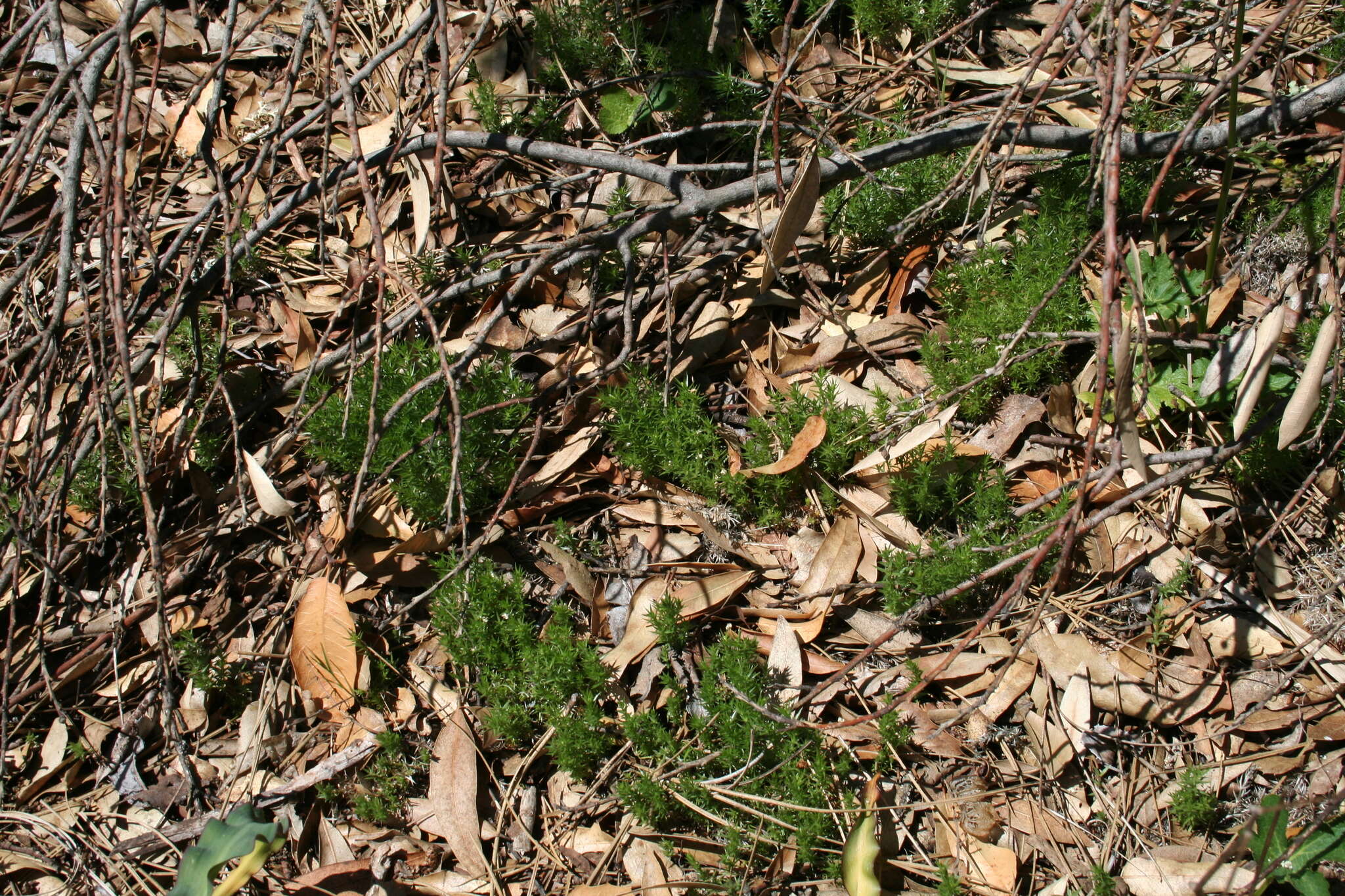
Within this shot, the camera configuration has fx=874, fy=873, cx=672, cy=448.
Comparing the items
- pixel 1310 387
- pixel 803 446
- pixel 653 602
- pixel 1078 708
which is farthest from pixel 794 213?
pixel 1078 708

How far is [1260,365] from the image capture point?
2.09 metres

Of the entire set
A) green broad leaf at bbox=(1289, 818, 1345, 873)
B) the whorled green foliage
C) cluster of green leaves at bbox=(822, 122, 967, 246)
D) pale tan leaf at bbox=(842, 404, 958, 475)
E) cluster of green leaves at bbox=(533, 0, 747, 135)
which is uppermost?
cluster of green leaves at bbox=(533, 0, 747, 135)

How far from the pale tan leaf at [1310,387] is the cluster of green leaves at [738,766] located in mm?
1346

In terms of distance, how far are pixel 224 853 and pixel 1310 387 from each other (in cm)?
267

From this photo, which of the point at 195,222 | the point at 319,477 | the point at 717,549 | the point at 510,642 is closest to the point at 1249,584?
the point at 717,549

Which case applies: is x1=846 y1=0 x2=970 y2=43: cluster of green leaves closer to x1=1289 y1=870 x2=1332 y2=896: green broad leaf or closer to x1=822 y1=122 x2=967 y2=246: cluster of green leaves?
x1=822 y1=122 x2=967 y2=246: cluster of green leaves

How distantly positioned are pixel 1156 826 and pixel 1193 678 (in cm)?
41

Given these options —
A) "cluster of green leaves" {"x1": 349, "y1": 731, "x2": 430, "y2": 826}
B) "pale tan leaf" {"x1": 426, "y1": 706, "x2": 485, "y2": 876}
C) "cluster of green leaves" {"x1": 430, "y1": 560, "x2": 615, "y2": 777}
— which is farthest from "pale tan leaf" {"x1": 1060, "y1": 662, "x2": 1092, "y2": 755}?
"cluster of green leaves" {"x1": 349, "y1": 731, "x2": 430, "y2": 826}

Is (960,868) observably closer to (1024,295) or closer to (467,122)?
(1024,295)

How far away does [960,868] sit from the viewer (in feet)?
7.44

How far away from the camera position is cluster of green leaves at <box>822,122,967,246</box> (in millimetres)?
2895

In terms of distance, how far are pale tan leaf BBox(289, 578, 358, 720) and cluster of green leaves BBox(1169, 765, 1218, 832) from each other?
2275mm

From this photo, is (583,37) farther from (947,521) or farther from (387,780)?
(387,780)

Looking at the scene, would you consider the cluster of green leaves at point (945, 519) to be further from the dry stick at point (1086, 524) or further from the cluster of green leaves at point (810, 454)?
the cluster of green leaves at point (810, 454)
